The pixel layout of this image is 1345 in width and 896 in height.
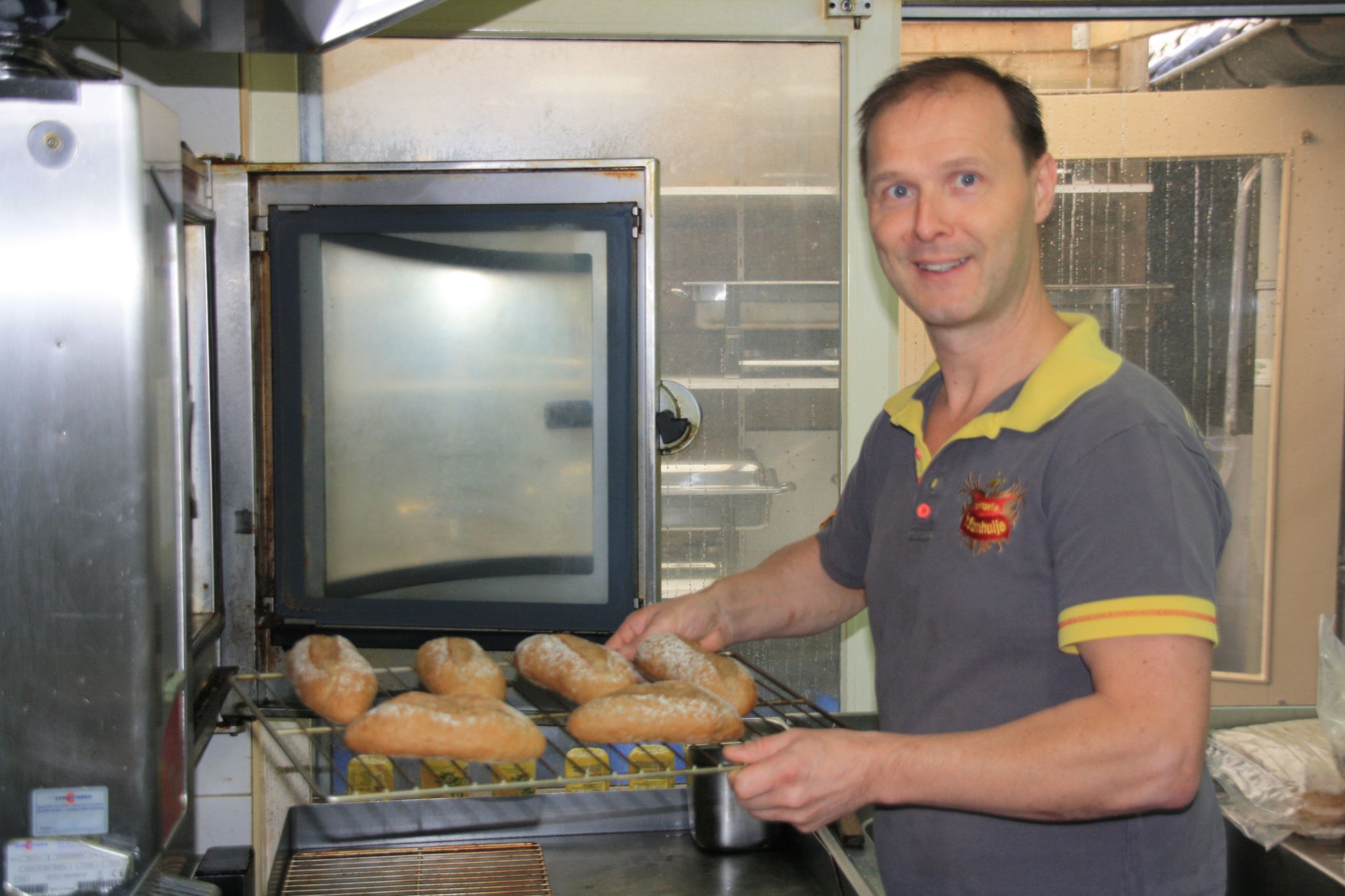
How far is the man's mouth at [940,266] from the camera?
128 cm

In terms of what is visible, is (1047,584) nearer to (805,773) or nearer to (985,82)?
(805,773)

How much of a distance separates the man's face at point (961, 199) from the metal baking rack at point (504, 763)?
550 mm

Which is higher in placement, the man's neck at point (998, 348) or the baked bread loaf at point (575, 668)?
the man's neck at point (998, 348)

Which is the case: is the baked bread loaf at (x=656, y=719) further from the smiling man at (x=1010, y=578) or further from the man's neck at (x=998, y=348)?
the man's neck at (x=998, y=348)

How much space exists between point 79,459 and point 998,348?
42.8 inches

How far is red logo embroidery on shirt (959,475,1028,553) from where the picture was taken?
3.86ft

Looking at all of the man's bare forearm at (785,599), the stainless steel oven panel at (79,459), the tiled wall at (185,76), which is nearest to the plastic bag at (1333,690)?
the man's bare forearm at (785,599)

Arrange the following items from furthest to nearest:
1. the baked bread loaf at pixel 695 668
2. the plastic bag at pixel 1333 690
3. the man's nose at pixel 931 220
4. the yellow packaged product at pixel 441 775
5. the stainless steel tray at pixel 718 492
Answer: the stainless steel tray at pixel 718 492, the yellow packaged product at pixel 441 775, the plastic bag at pixel 1333 690, the baked bread loaf at pixel 695 668, the man's nose at pixel 931 220

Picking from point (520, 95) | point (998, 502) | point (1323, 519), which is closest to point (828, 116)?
point (520, 95)

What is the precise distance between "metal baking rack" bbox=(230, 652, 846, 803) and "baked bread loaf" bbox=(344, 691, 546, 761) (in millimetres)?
28

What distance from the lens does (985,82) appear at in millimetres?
1292

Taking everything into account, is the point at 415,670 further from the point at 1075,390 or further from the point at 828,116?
the point at 828,116

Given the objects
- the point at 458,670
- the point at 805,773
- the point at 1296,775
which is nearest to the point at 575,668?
the point at 458,670

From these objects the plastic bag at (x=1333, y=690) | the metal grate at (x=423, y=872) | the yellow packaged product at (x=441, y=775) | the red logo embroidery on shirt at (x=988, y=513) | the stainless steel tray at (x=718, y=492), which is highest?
the red logo embroidery on shirt at (x=988, y=513)
